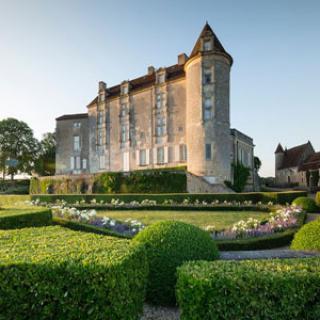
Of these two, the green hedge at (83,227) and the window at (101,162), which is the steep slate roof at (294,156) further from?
the green hedge at (83,227)

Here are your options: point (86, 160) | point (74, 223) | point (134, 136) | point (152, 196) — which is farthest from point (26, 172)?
point (74, 223)

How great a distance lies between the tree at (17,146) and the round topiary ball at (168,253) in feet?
140

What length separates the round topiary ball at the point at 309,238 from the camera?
4611mm

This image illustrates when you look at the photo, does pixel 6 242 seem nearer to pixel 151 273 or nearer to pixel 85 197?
pixel 151 273

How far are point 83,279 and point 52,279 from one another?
31 cm

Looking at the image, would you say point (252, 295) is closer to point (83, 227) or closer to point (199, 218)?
point (83, 227)

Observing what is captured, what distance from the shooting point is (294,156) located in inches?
1946

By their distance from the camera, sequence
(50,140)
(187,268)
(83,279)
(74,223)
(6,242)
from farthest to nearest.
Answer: (50,140), (74,223), (6,242), (187,268), (83,279)

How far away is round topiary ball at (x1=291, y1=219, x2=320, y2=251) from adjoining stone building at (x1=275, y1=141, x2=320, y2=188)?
37066mm

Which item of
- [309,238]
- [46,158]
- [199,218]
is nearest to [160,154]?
[199,218]

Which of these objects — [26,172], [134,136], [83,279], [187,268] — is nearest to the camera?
[83,279]

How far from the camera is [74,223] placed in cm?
762

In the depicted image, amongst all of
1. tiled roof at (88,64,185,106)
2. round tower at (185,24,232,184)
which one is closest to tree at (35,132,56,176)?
tiled roof at (88,64,185,106)

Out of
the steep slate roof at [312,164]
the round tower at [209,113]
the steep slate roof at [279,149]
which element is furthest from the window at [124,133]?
the steep slate roof at [279,149]
